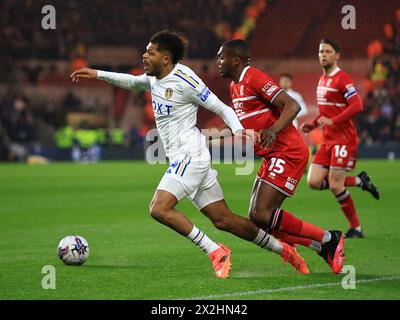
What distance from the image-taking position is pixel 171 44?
283 inches

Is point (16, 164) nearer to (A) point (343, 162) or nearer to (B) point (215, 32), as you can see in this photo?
(B) point (215, 32)

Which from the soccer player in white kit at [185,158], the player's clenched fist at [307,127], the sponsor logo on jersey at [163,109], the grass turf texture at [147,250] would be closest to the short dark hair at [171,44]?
the soccer player in white kit at [185,158]

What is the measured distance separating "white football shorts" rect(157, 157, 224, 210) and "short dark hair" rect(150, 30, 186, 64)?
90 centimetres

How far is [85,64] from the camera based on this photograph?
31844 mm

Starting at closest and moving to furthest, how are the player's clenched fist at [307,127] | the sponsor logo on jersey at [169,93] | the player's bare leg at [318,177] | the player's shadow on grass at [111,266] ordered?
the sponsor logo on jersey at [169,93] < the player's shadow on grass at [111,266] < the player's clenched fist at [307,127] < the player's bare leg at [318,177]

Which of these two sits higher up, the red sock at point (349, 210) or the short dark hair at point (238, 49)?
the short dark hair at point (238, 49)

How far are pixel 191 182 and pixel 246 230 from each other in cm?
66

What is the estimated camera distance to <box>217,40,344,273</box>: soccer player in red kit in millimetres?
7285

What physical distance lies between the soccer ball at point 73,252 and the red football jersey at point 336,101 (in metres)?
3.62

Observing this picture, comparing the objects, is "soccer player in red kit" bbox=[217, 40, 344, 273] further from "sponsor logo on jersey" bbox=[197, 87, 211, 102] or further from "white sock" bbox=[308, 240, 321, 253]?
"sponsor logo on jersey" bbox=[197, 87, 211, 102]

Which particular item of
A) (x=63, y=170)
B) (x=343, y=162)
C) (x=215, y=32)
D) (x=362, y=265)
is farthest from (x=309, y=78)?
(x=362, y=265)

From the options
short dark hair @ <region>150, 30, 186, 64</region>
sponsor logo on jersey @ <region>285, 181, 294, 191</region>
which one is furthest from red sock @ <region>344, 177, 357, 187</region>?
short dark hair @ <region>150, 30, 186, 64</region>

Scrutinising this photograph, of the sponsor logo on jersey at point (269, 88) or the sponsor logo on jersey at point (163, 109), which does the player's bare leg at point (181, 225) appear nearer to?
the sponsor logo on jersey at point (163, 109)

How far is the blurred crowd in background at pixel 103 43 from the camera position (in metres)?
29.3
